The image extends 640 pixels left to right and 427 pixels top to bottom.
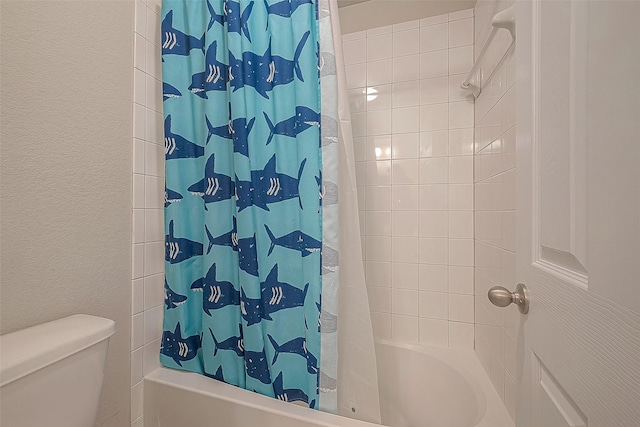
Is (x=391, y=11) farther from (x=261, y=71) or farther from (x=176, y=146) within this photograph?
(x=176, y=146)

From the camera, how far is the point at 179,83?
A: 1.12m

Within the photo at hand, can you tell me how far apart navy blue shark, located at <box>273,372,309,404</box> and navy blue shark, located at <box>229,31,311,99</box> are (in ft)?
3.14

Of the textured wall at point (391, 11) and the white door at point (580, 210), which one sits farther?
the textured wall at point (391, 11)

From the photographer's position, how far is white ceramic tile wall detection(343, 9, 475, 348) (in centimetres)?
153

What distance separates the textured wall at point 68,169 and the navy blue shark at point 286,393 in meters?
0.55

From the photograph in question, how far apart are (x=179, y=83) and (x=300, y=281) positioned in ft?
2.88

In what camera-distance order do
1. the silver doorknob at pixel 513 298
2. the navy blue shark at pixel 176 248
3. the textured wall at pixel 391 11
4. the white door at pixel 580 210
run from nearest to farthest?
the white door at pixel 580 210 < the silver doorknob at pixel 513 298 < the navy blue shark at pixel 176 248 < the textured wall at pixel 391 11

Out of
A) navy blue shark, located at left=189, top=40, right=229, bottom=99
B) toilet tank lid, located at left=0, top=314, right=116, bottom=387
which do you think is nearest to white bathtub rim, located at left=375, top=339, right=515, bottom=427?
toilet tank lid, located at left=0, top=314, right=116, bottom=387

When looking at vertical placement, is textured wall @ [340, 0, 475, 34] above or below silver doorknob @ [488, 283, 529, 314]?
above

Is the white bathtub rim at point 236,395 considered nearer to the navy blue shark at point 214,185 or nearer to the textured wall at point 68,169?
the textured wall at point 68,169

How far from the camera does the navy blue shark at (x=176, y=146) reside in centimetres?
111

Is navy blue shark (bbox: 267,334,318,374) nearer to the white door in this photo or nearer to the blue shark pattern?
the blue shark pattern

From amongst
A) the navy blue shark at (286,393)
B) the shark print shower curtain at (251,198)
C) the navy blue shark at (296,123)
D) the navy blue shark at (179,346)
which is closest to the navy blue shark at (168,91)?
the shark print shower curtain at (251,198)

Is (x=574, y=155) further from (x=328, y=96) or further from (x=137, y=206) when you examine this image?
(x=137, y=206)
